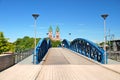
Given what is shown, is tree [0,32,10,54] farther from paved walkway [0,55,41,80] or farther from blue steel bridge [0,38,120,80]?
paved walkway [0,55,41,80]

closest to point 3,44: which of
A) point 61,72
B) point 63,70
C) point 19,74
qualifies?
point 63,70

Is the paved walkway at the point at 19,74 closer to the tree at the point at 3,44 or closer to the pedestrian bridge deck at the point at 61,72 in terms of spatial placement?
the pedestrian bridge deck at the point at 61,72

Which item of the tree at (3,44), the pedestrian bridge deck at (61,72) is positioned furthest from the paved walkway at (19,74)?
the tree at (3,44)

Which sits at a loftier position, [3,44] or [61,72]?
[3,44]

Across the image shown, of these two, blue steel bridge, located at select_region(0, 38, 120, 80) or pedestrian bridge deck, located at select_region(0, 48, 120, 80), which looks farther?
blue steel bridge, located at select_region(0, 38, 120, 80)

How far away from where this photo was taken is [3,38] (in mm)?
79250

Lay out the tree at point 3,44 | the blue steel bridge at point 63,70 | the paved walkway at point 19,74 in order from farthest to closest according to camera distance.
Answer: the tree at point 3,44 < the blue steel bridge at point 63,70 < the paved walkway at point 19,74

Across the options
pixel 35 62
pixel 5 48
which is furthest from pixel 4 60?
pixel 5 48

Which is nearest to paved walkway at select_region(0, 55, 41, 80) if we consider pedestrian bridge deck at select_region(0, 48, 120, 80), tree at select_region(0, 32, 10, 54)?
pedestrian bridge deck at select_region(0, 48, 120, 80)

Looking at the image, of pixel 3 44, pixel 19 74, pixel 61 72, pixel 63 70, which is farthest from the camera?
pixel 3 44

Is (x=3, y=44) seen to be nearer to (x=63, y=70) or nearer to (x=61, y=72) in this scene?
(x=63, y=70)

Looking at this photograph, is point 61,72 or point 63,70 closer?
point 61,72

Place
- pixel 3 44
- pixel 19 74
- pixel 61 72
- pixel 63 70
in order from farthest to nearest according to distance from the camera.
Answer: pixel 3 44
pixel 63 70
pixel 61 72
pixel 19 74

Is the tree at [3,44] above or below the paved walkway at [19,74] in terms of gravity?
above
